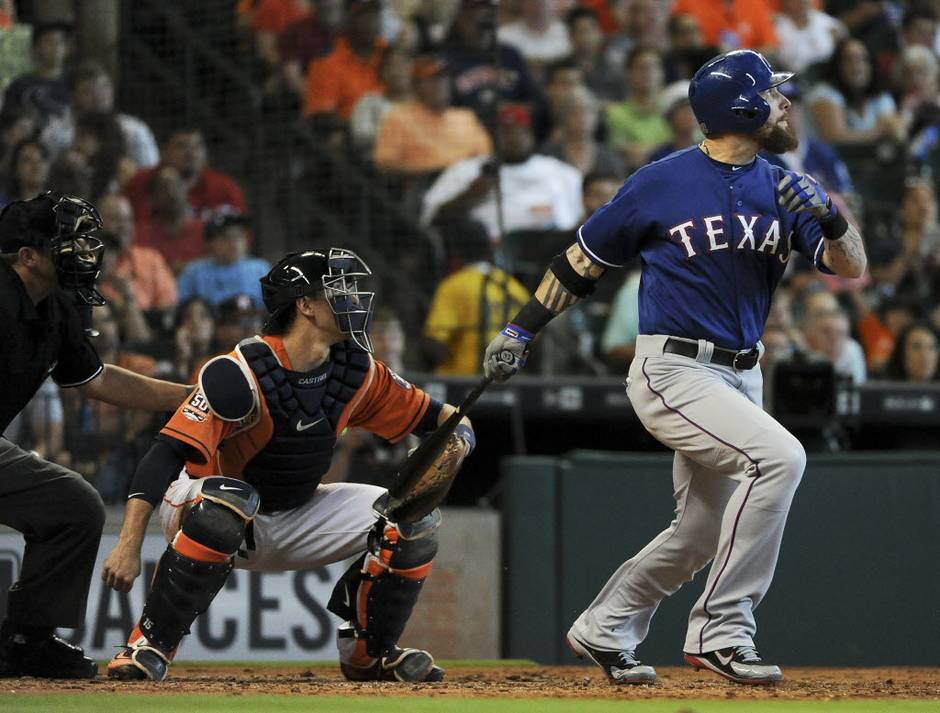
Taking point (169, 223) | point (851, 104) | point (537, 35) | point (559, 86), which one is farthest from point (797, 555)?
point (851, 104)

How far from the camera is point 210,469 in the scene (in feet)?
18.4

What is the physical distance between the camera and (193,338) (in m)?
8.58

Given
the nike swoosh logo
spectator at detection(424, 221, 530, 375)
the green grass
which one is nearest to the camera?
the green grass

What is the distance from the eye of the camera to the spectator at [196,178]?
10195mm

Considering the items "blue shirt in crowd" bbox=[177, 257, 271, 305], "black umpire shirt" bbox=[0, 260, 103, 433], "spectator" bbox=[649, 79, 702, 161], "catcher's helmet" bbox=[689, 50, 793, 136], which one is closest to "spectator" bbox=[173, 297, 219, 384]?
"blue shirt in crowd" bbox=[177, 257, 271, 305]

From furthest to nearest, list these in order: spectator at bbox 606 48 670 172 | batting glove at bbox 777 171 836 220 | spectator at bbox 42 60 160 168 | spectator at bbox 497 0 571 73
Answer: spectator at bbox 497 0 571 73, spectator at bbox 606 48 670 172, spectator at bbox 42 60 160 168, batting glove at bbox 777 171 836 220

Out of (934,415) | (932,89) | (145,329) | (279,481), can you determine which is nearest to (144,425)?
(145,329)

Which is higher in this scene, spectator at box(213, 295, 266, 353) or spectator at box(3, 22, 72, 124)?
spectator at box(3, 22, 72, 124)

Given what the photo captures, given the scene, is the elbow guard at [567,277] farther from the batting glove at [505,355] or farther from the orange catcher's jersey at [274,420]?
the orange catcher's jersey at [274,420]

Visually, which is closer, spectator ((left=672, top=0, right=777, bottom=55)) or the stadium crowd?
the stadium crowd

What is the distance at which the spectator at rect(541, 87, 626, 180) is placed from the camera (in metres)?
11.1

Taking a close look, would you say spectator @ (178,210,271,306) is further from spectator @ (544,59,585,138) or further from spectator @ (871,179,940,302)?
spectator @ (871,179,940,302)

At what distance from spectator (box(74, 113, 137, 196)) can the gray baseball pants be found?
547 cm

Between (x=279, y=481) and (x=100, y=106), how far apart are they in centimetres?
528
